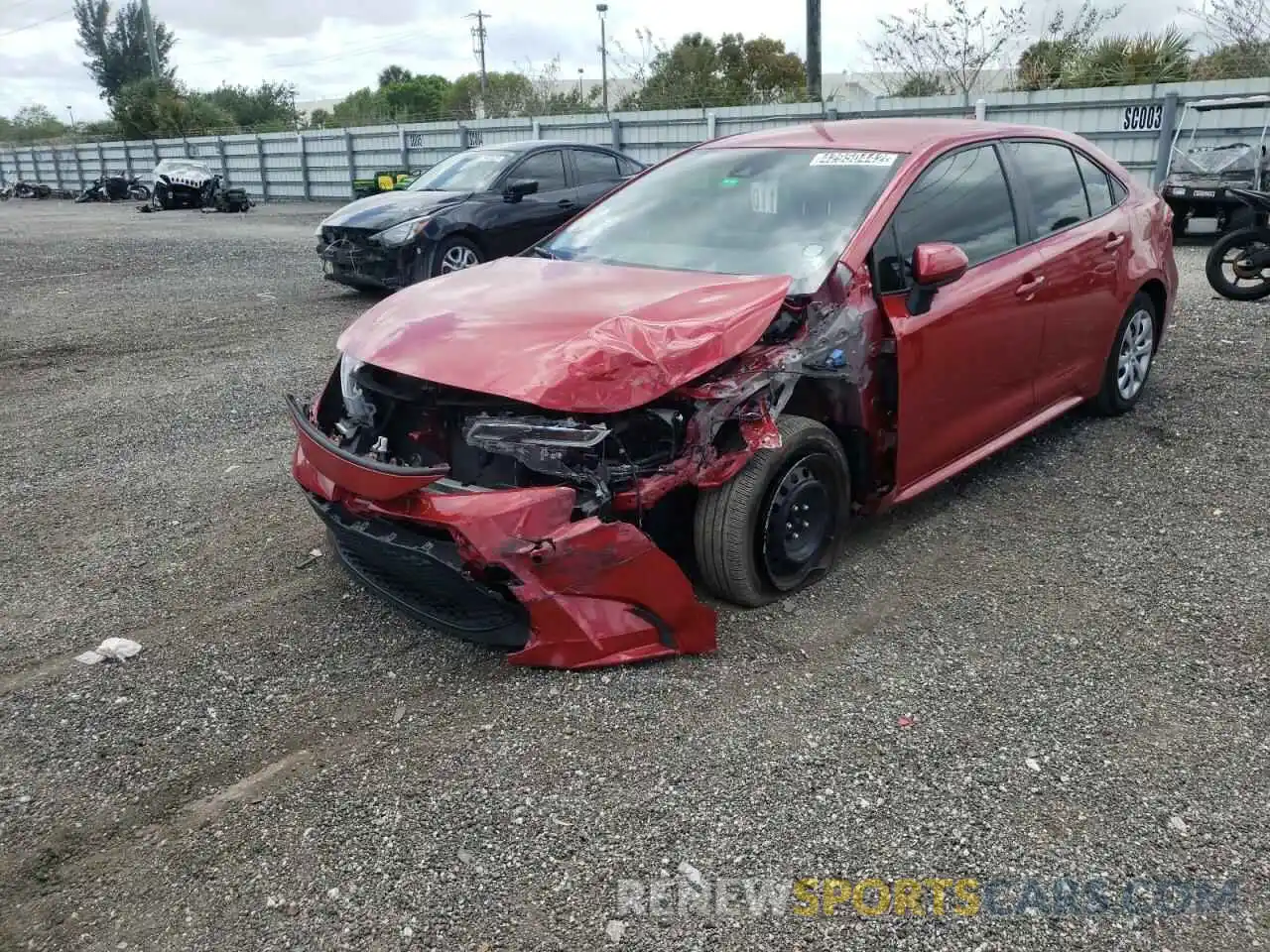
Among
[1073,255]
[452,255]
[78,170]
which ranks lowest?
[452,255]

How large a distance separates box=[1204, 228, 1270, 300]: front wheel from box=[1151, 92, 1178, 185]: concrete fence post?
22.0ft

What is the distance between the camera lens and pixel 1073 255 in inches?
183

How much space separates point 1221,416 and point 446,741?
16.0 ft

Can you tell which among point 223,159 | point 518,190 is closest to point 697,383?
point 518,190

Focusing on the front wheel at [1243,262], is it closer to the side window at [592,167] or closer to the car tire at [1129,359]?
the car tire at [1129,359]

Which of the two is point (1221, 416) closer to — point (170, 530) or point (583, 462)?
point (583, 462)

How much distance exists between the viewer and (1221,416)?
5.68 metres

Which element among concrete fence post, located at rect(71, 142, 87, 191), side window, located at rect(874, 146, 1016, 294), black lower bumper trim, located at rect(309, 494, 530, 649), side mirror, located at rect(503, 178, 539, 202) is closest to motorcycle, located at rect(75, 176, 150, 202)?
concrete fence post, located at rect(71, 142, 87, 191)

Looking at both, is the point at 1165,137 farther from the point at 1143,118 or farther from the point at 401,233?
the point at 401,233

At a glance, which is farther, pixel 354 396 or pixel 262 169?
pixel 262 169

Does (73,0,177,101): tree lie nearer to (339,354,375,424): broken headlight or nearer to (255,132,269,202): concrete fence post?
(255,132,269,202): concrete fence post

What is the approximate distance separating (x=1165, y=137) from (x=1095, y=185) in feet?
37.9

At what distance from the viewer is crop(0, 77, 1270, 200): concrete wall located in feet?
48.6

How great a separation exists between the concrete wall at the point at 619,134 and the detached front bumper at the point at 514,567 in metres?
9.18
